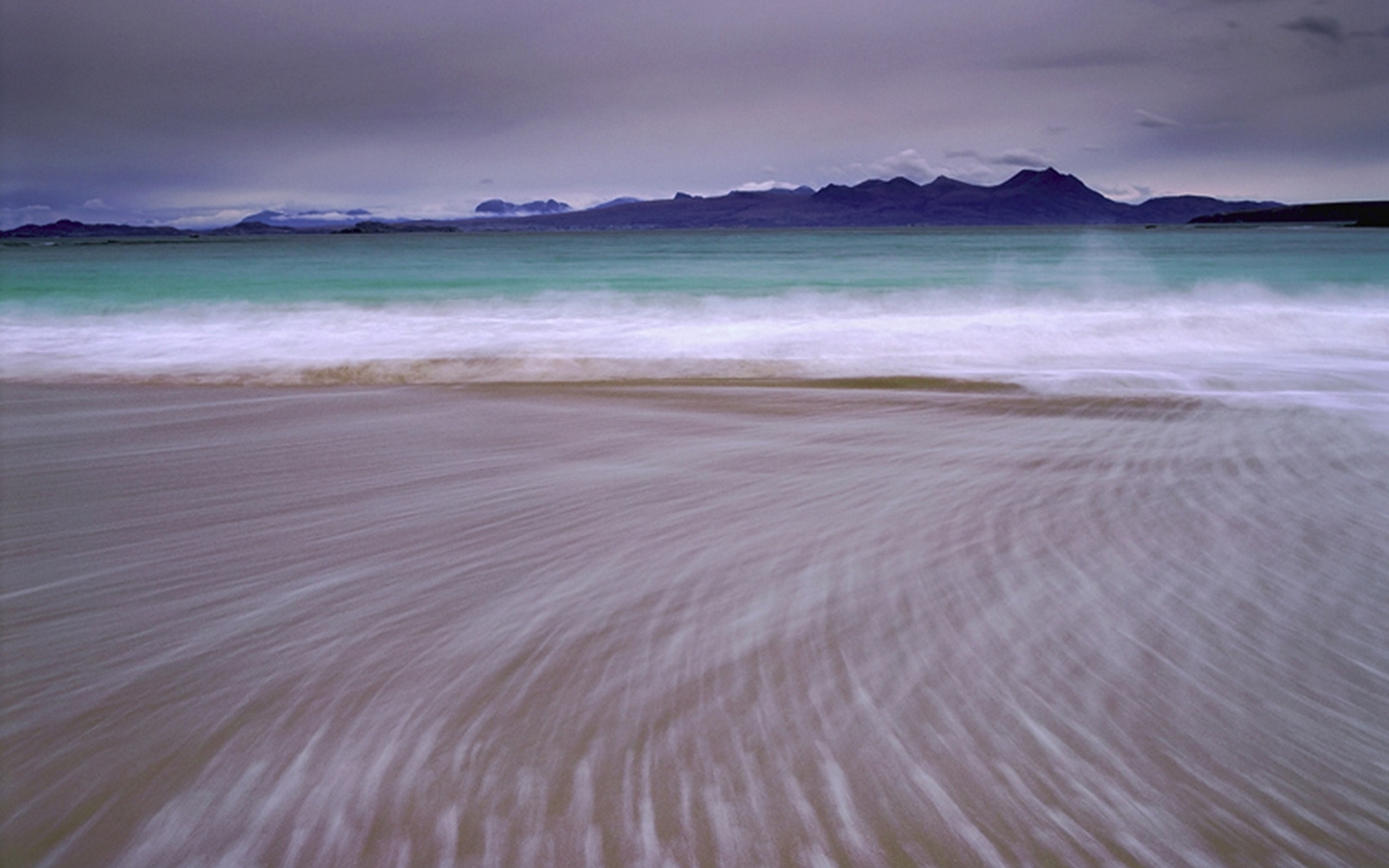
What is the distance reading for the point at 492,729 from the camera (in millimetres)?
1458

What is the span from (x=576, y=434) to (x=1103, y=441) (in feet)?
7.06

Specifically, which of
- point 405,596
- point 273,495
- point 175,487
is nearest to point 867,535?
point 405,596

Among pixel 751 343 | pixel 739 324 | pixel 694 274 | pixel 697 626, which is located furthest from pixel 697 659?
pixel 694 274

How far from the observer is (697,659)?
5.54 feet

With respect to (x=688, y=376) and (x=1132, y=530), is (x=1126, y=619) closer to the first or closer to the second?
(x=1132, y=530)

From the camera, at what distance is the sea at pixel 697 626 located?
1.25 metres

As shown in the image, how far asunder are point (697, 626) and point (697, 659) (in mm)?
147

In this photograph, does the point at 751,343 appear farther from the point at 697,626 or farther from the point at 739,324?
the point at 697,626

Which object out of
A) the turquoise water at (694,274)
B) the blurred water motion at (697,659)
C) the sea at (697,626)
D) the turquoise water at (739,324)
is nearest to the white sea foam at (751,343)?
the turquoise water at (739,324)

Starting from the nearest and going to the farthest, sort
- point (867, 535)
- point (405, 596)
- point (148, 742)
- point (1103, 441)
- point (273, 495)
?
point (148, 742), point (405, 596), point (867, 535), point (273, 495), point (1103, 441)

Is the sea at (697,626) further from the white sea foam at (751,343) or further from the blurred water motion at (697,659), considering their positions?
the white sea foam at (751,343)

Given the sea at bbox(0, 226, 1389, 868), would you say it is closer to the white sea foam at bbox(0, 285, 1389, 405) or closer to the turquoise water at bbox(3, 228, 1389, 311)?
the white sea foam at bbox(0, 285, 1389, 405)

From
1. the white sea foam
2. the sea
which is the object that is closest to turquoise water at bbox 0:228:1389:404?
the white sea foam

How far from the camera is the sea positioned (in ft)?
4.12
